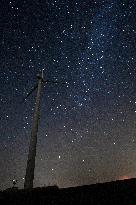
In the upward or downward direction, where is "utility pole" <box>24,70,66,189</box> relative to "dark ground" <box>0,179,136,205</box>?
upward

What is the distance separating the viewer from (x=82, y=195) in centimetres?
483

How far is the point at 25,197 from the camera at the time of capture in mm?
5215

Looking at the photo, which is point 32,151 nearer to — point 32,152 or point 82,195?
point 32,152

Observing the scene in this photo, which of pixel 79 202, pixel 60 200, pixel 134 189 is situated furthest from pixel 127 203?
pixel 60 200

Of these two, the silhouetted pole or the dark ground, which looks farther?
the silhouetted pole

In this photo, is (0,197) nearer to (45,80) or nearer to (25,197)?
(25,197)

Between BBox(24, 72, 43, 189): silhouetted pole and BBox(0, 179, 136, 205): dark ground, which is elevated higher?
BBox(24, 72, 43, 189): silhouetted pole

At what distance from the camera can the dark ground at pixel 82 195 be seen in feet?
14.8

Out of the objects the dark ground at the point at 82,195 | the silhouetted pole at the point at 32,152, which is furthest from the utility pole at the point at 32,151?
the dark ground at the point at 82,195

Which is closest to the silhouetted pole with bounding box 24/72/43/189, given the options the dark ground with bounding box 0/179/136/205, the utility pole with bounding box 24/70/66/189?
the utility pole with bounding box 24/70/66/189

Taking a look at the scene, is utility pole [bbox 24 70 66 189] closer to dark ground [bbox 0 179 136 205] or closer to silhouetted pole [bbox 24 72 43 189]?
silhouetted pole [bbox 24 72 43 189]

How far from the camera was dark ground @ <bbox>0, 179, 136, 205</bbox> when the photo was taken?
4.51 m

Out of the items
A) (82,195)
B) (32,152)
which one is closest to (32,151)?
(32,152)

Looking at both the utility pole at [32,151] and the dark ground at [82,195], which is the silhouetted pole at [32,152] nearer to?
the utility pole at [32,151]
